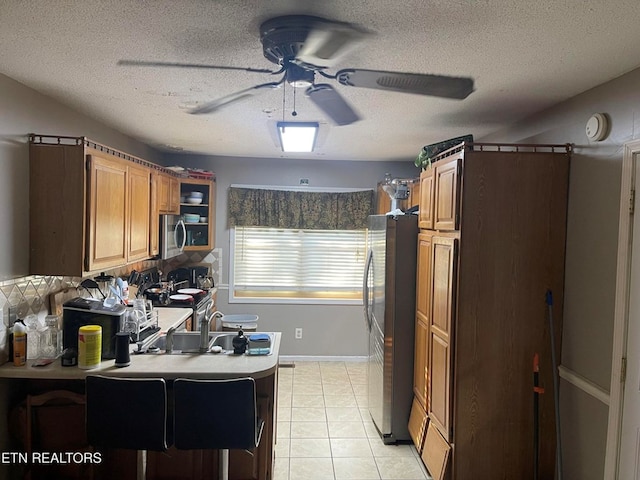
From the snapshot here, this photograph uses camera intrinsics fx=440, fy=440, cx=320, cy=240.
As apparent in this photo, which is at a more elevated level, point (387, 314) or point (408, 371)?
point (387, 314)

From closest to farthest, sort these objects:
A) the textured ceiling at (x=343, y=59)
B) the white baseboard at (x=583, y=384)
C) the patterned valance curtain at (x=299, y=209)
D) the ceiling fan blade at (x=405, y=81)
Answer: the textured ceiling at (x=343, y=59)
the ceiling fan blade at (x=405, y=81)
the white baseboard at (x=583, y=384)
the patterned valance curtain at (x=299, y=209)

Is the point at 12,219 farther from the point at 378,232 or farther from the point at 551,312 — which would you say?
the point at 551,312

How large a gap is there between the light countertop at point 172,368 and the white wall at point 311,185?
8.43ft

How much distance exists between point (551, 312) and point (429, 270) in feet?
2.51

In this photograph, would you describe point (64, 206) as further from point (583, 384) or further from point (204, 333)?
point (583, 384)

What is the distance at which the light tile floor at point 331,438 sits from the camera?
2928 mm

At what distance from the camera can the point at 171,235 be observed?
4188 millimetres

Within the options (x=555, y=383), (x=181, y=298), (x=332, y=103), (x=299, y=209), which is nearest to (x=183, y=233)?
(x=181, y=298)

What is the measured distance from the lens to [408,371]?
10.8 feet

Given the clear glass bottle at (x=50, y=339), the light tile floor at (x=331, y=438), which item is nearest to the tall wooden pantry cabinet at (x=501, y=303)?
the light tile floor at (x=331, y=438)

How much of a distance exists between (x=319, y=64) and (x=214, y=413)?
1661 millimetres

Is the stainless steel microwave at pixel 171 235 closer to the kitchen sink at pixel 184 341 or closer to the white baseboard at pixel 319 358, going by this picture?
the kitchen sink at pixel 184 341

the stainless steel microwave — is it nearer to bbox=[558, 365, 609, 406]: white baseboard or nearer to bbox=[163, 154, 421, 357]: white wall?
bbox=[163, 154, 421, 357]: white wall

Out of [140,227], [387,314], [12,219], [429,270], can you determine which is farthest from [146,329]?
[429,270]
